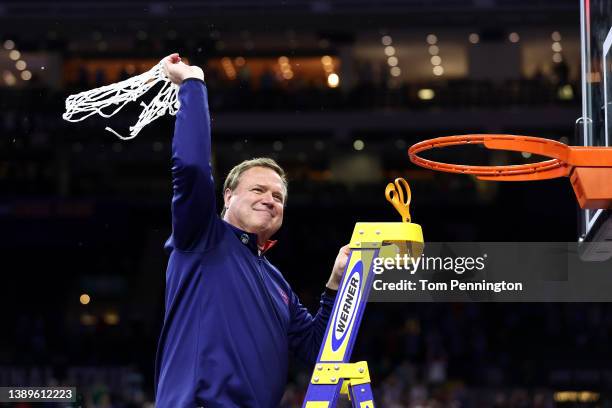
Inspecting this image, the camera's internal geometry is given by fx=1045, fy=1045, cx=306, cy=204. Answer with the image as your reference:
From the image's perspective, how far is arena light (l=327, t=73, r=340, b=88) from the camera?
25219mm

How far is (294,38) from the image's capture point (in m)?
27.1

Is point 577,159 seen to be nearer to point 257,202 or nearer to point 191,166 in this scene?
point 257,202

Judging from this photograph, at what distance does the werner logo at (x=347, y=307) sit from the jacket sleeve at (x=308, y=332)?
0.59 metres

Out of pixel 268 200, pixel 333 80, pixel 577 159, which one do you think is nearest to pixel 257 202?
pixel 268 200

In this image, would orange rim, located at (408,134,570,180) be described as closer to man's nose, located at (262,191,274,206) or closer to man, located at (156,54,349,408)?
man's nose, located at (262,191,274,206)

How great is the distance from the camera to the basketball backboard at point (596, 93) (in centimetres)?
593

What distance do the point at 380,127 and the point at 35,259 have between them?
8.33m

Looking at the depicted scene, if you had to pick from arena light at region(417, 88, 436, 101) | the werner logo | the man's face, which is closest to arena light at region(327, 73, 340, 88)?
arena light at region(417, 88, 436, 101)

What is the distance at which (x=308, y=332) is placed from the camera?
14.7 ft

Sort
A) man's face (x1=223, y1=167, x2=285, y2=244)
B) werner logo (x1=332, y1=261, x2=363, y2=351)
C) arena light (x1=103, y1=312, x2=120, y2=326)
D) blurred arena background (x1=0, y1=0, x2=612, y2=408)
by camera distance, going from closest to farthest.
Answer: werner logo (x1=332, y1=261, x2=363, y2=351), man's face (x1=223, y1=167, x2=285, y2=244), blurred arena background (x1=0, y1=0, x2=612, y2=408), arena light (x1=103, y1=312, x2=120, y2=326)

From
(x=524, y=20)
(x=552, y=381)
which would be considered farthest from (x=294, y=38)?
(x=552, y=381)

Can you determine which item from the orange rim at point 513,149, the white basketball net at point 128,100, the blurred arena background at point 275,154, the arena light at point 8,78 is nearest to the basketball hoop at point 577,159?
the orange rim at point 513,149

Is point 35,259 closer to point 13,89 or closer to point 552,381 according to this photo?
point 13,89

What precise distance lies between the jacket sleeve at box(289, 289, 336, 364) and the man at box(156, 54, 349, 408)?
0.71ft
